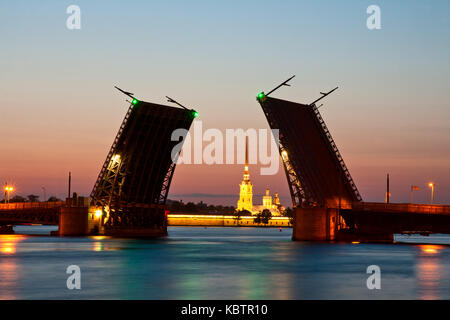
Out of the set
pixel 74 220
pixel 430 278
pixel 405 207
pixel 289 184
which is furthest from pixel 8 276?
pixel 405 207

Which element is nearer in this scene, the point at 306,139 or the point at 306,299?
the point at 306,299

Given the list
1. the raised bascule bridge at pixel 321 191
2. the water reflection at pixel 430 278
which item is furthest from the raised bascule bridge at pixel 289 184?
the water reflection at pixel 430 278

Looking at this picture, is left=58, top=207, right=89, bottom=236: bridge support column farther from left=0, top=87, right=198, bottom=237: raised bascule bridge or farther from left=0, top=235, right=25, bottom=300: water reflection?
left=0, top=235, right=25, bottom=300: water reflection

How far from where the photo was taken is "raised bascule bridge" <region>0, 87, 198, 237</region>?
73125 mm

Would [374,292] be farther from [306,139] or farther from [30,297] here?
[306,139]

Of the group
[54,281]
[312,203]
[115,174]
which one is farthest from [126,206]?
[54,281]

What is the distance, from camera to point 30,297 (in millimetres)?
31875

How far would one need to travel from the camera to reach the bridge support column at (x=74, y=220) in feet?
278

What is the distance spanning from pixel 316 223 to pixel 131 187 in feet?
63.8

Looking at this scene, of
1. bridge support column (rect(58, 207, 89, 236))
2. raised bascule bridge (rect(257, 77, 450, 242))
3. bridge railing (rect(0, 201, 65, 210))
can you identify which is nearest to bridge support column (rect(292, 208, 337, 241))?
raised bascule bridge (rect(257, 77, 450, 242))

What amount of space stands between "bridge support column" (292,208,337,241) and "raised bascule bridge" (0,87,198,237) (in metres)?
14.3

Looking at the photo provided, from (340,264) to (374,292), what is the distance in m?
17.9

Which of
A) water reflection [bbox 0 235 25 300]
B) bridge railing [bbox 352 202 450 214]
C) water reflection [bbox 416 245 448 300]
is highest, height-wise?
bridge railing [bbox 352 202 450 214]

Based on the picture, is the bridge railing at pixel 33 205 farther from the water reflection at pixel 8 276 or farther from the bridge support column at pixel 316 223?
the water reflection at pixel 8 276
